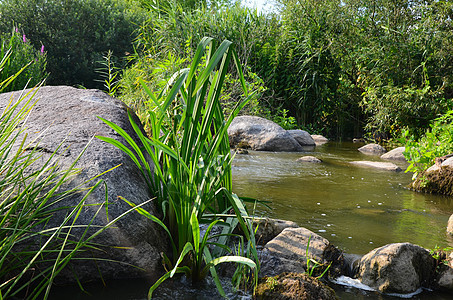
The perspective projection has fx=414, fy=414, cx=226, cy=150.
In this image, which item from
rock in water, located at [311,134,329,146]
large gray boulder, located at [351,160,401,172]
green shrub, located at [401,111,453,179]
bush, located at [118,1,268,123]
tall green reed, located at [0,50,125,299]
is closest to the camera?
tall green reed, located at [0,50,125,299]

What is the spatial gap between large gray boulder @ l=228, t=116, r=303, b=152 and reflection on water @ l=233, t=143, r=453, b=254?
5.55 ft

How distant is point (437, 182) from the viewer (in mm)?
5066

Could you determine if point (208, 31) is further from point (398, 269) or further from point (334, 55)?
point (398, 269)

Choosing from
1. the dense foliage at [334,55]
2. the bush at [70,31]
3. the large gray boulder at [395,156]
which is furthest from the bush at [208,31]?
the bush at [70,31]

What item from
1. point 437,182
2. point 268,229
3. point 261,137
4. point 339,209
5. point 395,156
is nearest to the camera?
point 268,229

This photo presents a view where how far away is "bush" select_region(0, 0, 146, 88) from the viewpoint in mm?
14477

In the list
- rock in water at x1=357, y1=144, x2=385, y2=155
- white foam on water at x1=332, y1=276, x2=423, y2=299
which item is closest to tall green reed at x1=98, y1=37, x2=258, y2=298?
white foam on water at x1=332, y1=276, x2=423, y2=299

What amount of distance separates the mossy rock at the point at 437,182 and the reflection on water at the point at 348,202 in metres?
0.18

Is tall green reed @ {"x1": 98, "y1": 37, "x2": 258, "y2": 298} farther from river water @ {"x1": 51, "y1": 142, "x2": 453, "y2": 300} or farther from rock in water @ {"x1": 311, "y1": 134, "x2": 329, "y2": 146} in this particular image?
rock in water @ {"x1": 311, "y1": 134, "x2": 329, "y2": 146}

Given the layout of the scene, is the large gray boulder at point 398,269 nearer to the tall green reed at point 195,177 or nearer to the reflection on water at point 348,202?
the reflection on water at point 348,202

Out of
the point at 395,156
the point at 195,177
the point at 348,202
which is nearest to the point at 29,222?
the point at 195,177

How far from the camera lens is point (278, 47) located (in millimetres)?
12344

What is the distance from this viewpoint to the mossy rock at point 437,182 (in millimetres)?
4965

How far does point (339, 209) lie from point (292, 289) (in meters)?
2.28
